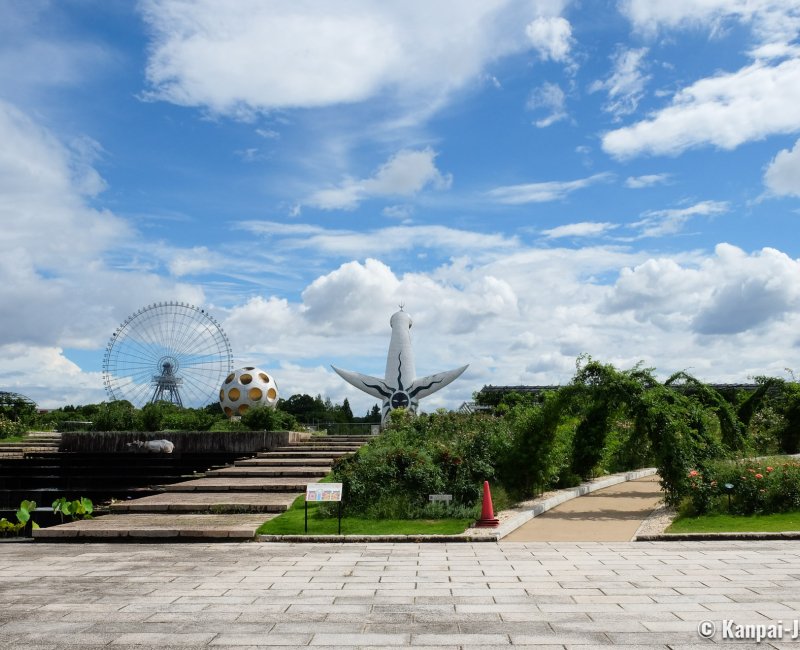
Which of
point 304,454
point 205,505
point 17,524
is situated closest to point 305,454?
point 304,454

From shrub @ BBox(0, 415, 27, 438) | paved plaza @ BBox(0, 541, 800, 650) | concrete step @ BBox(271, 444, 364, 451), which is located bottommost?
paved plaza @ BBox(0, 541, 800, 650)

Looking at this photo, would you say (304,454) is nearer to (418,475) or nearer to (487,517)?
(418,475)

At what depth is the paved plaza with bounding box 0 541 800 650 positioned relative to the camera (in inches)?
Result: 270

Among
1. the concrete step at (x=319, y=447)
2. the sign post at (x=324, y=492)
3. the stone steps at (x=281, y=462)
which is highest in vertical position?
the concrete step at (x=319, y=447)

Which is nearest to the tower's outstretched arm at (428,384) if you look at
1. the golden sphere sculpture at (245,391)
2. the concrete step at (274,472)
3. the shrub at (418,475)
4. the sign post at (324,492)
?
the golden sphere sculpture at (245,391)

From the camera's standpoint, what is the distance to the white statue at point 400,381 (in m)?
54.4

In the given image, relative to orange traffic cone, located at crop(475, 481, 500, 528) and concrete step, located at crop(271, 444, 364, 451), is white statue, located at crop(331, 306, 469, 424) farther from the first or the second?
orange traffic cone, located at crop(475, 481, 500, 528)

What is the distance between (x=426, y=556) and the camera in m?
11.5

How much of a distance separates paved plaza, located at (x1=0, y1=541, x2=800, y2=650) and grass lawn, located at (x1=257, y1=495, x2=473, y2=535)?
1017 millimetres

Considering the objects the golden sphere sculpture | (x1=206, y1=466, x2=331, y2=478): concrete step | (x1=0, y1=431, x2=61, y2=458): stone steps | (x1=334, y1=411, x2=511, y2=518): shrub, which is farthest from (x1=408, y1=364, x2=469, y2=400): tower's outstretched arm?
(x1=334, y1=411, x2=511, y2=518): shrub

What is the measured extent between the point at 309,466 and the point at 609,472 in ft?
35.4

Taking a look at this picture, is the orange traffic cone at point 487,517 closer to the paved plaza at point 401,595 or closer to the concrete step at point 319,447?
the paved plaza at point 401,595

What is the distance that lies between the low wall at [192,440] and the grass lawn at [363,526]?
17833 mm

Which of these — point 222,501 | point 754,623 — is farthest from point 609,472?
point 754,623
